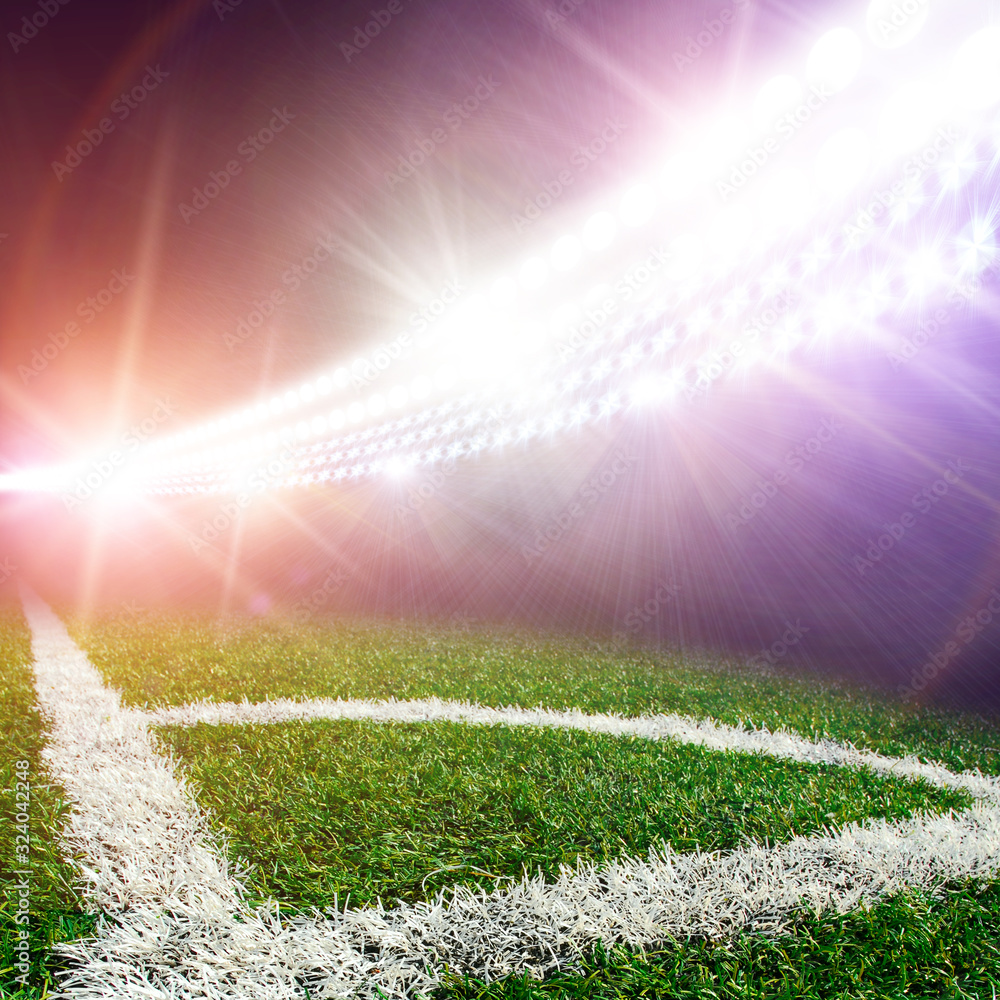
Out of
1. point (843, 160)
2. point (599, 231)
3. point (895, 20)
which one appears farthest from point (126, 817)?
point (599, 231)

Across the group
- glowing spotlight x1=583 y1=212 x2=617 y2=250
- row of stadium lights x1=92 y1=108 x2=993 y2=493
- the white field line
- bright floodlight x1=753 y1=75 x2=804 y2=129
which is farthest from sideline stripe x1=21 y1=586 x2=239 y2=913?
glowing spotlight x1=583 y1=212 x2=617 y2=250

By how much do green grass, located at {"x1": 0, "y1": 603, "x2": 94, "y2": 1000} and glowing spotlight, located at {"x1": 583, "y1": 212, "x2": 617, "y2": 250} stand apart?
5.58 meters

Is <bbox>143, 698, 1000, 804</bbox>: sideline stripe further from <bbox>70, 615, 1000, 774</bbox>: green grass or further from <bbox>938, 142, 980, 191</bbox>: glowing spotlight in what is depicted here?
<bbox>938, 142, 980, 191</bbox>: glowing spotlight

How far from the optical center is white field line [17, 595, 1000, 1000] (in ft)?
3.76

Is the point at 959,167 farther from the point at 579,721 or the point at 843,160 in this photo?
the point at 579,721

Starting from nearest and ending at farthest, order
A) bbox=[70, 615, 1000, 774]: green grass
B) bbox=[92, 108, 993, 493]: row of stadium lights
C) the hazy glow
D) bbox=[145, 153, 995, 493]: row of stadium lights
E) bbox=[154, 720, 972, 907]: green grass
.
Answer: bbox=[154, 720, 972, 907]: green grass, bbox=[70, 615, 1000, 774]: green grass, bbox=[92, 108, 993, 493]: row of stadium lights, bbox=[145, 153, 995, 493]: row of stadium lights, the hazy glow

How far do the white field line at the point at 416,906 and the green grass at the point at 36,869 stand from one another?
0.16 feet

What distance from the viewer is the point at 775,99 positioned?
3934 millimetres

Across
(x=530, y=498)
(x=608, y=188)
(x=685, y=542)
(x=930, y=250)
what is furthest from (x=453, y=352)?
(x=930, y=250)

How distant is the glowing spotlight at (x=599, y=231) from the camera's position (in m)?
5.84

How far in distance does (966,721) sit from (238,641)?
181 inches

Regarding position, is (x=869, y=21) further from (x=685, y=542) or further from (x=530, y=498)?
(x=530, y=498)

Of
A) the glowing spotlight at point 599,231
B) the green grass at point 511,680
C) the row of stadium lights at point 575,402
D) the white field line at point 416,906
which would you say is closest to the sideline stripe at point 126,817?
the white field line at point 416,906

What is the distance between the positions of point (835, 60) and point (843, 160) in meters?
0.69
